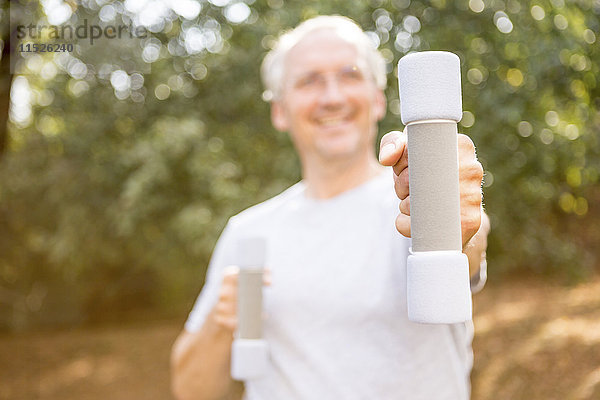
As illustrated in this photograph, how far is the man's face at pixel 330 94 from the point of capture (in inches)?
91.6

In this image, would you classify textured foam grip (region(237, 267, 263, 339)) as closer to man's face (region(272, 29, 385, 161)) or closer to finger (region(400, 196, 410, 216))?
man's face (region(272, 29, 385, 161))

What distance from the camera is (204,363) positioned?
8.46 feet

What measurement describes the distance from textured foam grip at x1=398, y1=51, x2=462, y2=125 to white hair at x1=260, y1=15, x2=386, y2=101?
1.41 m

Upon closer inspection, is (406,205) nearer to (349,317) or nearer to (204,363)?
(349,317)

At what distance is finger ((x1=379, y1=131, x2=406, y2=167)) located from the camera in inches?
40.8

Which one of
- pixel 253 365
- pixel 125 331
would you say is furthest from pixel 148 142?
pixel 125 331

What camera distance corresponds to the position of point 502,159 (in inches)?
177

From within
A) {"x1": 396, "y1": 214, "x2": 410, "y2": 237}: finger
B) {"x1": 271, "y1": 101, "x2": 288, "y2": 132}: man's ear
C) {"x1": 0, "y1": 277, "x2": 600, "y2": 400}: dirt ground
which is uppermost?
{"x1": 271, "y1": 101, "x2": 288, "y2": 132}: man's ear

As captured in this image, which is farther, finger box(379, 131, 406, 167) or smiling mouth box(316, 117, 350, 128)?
smiling mouth box(316, 117, 350, 128)

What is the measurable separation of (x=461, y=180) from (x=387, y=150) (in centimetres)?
17

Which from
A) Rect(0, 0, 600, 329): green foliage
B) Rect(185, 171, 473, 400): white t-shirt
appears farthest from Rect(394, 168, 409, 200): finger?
Rect(0, 0, 600, 329): green foliage

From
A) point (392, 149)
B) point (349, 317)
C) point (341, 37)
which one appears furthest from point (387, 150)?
point (341, 37)

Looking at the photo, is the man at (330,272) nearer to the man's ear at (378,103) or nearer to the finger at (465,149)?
the man's ear at (378,103)

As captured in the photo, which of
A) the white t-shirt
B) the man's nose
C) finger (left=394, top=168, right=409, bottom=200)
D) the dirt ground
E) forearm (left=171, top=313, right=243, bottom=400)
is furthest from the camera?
the dirt ground
